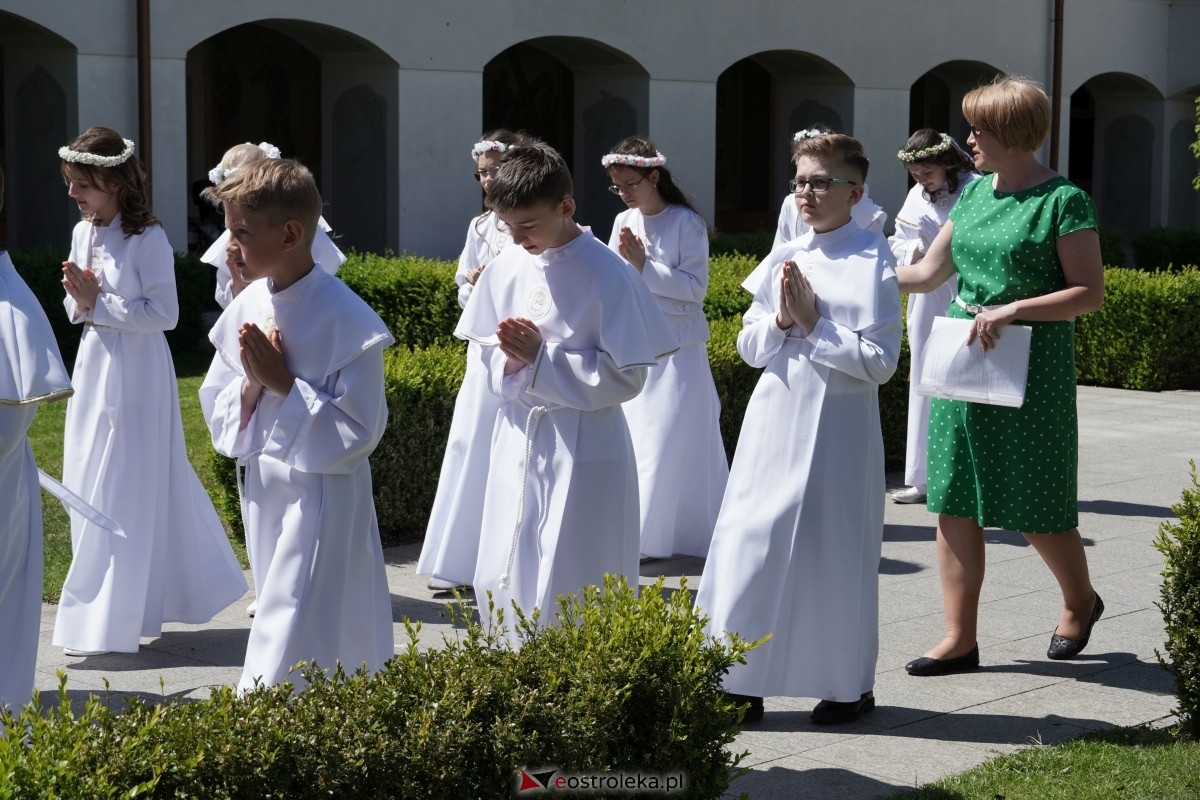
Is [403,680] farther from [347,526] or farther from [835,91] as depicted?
[835,91]

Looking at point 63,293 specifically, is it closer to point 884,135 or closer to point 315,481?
point 315,481

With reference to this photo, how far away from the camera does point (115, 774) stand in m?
2.75

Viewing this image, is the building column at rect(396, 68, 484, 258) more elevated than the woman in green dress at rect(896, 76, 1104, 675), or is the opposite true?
the building column at rect(396, 68, 484, 258)

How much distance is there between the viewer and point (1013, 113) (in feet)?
17.6

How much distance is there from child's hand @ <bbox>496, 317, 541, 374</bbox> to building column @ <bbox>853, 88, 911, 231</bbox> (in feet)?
58.2

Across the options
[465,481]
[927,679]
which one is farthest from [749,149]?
[927,679]

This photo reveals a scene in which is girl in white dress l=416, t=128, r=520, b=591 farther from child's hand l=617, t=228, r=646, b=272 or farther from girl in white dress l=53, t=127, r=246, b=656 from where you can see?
girl in white dress l=53, t=127, r=246, b=656

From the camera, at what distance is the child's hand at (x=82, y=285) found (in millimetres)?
6176

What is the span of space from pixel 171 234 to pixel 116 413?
9.69 metres

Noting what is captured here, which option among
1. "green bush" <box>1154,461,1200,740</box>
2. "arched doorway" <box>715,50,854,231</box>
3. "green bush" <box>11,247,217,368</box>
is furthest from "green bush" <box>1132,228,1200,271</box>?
"green bush" <box>1154,461,1200,740</box>

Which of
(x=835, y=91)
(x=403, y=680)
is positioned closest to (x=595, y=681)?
(x=403, y=680)

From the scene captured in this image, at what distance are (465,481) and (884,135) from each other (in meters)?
16.4

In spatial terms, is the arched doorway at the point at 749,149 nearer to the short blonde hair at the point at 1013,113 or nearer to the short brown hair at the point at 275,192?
the short blonde hair at the point at 1013,113

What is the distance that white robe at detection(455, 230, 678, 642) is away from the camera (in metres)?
4.72
